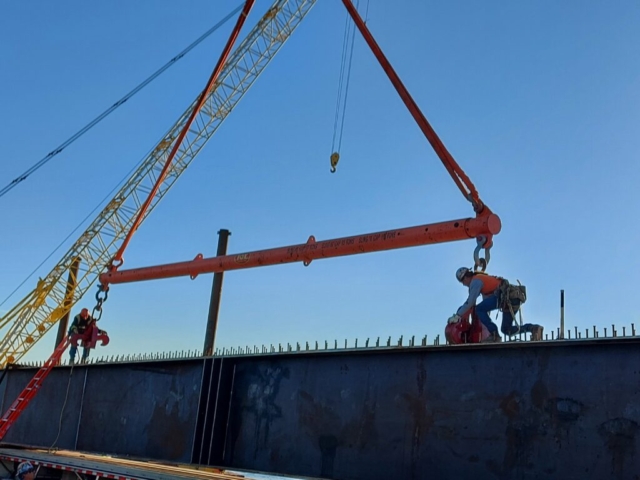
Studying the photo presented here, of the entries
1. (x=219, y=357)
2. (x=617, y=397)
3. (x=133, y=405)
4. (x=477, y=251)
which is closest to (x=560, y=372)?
(x=617, y=397)

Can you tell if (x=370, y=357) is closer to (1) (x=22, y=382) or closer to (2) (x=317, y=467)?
(2) (x=317, y=467)

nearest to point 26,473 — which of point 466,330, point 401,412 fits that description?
point 401,412

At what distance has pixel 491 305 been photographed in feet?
30.0

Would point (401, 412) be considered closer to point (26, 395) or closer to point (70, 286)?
point (26, 395)

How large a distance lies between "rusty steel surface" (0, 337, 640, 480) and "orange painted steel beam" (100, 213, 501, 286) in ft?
12.0

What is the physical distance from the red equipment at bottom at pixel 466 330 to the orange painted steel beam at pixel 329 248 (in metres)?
2.66

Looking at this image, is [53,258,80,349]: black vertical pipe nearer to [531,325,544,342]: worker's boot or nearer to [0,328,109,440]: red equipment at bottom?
[0,328,109,440]: red equipment at bottom

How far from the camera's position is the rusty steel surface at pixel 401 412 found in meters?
6.60

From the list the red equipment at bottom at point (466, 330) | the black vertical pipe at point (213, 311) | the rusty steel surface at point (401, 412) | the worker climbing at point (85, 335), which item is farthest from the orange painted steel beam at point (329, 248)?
the black vertical pipe at point (213, 311)

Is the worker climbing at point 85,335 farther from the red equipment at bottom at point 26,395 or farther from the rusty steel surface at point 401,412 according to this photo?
the rusty steel surface at point 401,412

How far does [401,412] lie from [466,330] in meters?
1.71

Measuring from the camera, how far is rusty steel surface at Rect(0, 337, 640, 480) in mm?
6598

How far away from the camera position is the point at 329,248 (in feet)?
44.0

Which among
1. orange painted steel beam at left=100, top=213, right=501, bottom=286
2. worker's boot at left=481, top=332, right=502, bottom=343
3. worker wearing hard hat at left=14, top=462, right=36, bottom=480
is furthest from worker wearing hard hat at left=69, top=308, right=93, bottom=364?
worker's boot at left=481, top=332, right=502, bottom=343
